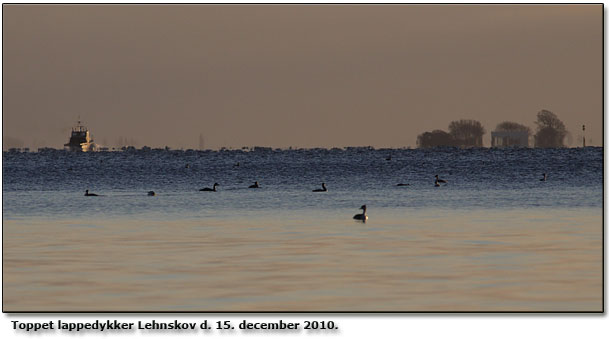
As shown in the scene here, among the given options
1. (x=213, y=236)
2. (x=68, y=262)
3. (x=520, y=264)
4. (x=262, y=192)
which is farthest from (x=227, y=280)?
(x=262, y=192)

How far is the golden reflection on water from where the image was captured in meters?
17.0

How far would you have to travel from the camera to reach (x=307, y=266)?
20938mm

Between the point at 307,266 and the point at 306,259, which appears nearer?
the point at 307,266

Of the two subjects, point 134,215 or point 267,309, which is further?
point 134,215

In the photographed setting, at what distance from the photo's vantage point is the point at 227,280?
757 inches

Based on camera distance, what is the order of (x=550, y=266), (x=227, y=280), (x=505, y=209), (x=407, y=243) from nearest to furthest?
(x=227, y=280), (x=550, y=266), (x=407, y=243), (x=505, y=209)

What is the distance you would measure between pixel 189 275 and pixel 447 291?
5024 millimetres

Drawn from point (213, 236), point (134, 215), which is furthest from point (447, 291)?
point (134, 215)

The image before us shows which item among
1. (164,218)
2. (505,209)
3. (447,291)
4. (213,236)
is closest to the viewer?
(447,291)

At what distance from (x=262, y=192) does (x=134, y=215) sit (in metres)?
19.5

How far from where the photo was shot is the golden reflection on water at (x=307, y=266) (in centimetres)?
1703

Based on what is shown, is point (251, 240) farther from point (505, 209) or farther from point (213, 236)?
point (505, 209)

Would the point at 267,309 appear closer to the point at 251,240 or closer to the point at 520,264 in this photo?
the point at 520,264

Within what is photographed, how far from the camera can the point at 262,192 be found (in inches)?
2223
